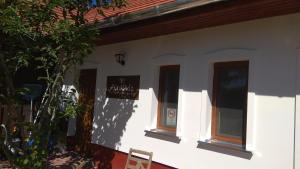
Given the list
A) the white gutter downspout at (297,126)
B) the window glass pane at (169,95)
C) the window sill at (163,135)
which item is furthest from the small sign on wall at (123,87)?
the white gutter downspout at (297,126)

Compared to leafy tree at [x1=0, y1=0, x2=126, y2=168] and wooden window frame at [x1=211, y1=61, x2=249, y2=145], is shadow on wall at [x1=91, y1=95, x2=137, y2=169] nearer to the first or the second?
leafy tree at [x1=0, y1=0, x2=126, y2=168]

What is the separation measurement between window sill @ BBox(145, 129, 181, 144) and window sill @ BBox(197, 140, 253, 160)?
554 mm

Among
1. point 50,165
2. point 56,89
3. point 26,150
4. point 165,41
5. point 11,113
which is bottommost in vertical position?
point 50,165

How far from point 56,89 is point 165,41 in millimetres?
2164

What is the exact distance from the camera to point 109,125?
7.92m

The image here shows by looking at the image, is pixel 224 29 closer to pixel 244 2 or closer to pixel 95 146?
pixel 244 2

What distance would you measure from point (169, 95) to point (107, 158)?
7.09ft

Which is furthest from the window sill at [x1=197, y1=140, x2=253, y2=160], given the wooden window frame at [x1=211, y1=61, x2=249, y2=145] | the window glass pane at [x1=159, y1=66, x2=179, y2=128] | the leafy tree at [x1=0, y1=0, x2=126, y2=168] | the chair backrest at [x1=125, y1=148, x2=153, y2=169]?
the leafy tree at [x1=0, y1=0, x2=126, y2=168]

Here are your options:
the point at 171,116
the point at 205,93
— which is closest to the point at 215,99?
the point at 205,93

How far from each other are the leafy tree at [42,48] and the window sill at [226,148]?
7.07ft

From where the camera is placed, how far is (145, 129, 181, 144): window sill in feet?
20.5

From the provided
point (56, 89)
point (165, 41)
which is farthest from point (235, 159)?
point (56, 89)

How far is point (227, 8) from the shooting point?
475 cm

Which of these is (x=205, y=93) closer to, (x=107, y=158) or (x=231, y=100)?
(x=231, y=100)
